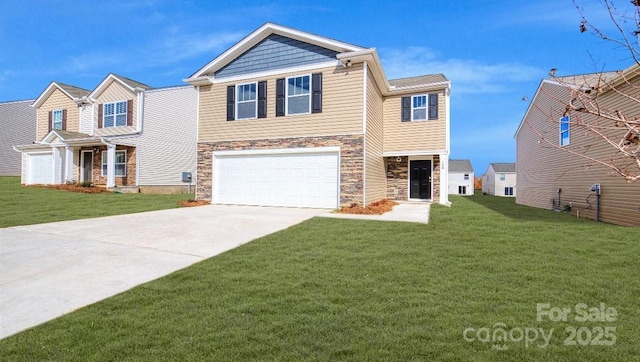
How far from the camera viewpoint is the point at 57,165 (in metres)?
22.7

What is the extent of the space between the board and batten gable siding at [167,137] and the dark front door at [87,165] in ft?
14.1

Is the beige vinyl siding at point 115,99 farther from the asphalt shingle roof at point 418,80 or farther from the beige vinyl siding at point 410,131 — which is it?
the asphalt shingle roof at point 418,80

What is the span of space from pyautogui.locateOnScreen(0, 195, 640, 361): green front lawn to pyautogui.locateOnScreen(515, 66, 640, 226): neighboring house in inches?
110

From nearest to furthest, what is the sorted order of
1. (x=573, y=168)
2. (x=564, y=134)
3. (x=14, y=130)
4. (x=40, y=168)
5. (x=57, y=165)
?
1. (x=573, y=168)
2. (x=564, y=134)
3. (x=57, y=165)
4. (x=40, y=168)
5. (x=14, y=130)

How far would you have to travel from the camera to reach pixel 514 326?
133 inches

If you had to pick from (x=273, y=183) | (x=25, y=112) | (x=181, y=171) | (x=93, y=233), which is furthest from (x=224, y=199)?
(x=25, y=112)

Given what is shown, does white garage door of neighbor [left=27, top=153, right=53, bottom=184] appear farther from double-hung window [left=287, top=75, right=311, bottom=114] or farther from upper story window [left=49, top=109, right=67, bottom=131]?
double-hung window [left=287, top=75, right=311, bottom=114]

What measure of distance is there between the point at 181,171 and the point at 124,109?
556 centimetres

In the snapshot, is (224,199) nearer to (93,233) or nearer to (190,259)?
(93,233)

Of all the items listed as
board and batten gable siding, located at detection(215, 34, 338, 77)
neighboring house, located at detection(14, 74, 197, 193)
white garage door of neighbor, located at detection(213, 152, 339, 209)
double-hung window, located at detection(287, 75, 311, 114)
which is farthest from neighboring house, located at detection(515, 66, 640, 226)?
neighboring house, located at detection(14, 74, 197, 193)

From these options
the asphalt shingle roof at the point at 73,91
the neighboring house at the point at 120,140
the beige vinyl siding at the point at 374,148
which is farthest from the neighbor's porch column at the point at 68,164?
the beige vinyl siding at the point at 374,148

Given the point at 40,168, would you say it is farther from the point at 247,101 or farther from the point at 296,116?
the point at 296,116

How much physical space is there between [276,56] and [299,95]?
2065 millimetres

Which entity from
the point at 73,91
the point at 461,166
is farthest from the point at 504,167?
the point at 73,91
